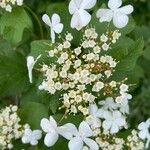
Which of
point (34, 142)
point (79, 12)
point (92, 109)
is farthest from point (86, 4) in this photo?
point (34, 142)

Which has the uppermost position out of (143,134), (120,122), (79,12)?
(79,12)

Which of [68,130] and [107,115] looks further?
[107,115]

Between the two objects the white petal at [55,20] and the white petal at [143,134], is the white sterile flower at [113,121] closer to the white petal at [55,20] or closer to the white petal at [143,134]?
the white petal at [143,134]

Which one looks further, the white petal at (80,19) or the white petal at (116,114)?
the white petal at (116,114)

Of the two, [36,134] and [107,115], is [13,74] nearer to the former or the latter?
[36,134]

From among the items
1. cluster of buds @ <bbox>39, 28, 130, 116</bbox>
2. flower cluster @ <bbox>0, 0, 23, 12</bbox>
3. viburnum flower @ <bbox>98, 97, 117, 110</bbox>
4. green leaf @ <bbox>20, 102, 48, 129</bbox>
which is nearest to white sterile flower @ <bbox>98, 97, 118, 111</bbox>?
viburnum flower @ <bbox>98, 97, 117, 110</bbox>

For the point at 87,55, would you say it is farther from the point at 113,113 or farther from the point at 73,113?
the point at 113,113

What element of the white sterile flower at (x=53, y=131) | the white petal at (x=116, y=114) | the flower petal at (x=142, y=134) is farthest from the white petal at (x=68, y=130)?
the flower petal at (x=142, y=134)
